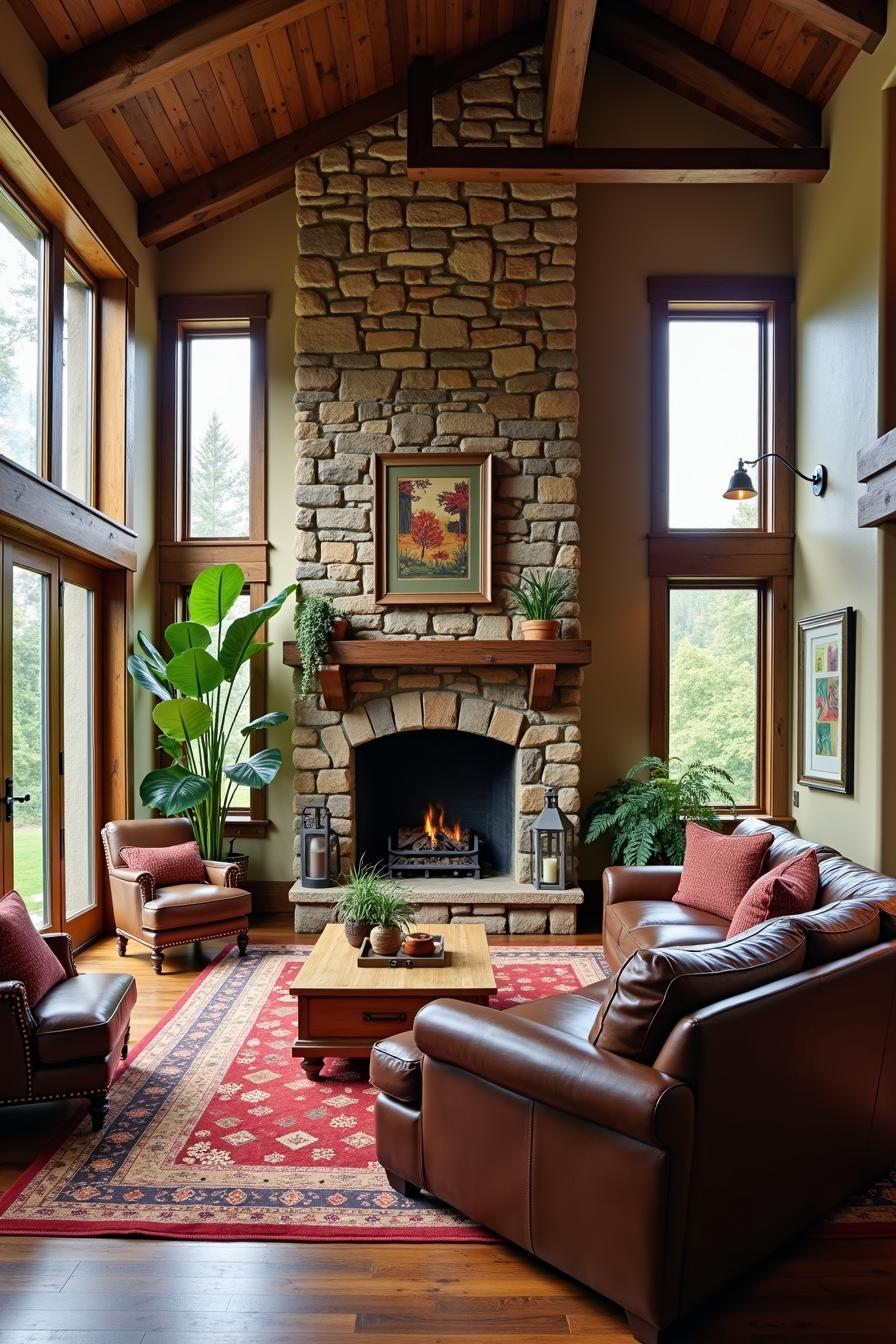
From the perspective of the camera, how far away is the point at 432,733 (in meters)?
6.84

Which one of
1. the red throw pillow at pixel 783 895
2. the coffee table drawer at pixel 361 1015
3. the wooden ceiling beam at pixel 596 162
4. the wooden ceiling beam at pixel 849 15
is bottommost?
the coffee table drawer at pixel 361 1015

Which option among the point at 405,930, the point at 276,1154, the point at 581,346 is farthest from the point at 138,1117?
the point at 581,346

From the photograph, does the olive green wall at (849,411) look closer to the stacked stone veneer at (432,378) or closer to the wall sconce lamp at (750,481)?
the wall sconce lamp at (750,481)

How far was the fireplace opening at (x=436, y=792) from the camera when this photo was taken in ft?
22.2

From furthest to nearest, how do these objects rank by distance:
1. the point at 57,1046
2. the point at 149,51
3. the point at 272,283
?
1. the point at 272,283
2. the point at 149,51
3. the point at 57,1046

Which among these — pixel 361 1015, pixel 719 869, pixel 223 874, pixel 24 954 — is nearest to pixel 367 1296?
pixel 361 1015

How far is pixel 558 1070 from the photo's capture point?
2.34 m

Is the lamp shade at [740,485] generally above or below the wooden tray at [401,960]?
above

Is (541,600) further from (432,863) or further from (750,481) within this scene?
(432,863)

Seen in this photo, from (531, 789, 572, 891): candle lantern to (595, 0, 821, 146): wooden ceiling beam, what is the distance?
15.5 feet

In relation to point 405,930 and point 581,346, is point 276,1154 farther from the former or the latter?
point 581,346

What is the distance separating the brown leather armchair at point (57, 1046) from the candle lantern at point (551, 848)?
10.7ft

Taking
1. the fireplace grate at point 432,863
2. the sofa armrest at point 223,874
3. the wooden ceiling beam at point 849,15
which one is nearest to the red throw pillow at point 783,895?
the fireplace grate at point 432,863

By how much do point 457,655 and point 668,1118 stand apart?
421cm
